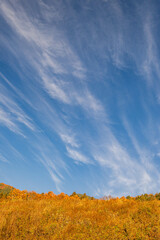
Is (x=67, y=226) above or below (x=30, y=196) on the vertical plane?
below

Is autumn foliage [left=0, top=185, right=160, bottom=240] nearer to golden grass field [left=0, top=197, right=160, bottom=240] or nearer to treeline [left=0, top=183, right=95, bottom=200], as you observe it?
golden grass field [left=0, top=197, right=160, bottom=240]

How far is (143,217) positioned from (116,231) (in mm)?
2485

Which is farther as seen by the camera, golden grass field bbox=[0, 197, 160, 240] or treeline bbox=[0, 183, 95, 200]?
treeline bbox=[0, 183, 95, 200]

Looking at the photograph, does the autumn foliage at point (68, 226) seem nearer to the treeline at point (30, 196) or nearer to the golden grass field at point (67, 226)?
the golden grass field at point (67, 226)

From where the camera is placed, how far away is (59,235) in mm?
5988

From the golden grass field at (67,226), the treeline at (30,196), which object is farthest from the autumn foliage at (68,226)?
the treeline at (30,196)

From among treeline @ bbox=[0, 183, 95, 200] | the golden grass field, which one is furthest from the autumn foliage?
treeline @ bbox=[0, 183, 95, 200]

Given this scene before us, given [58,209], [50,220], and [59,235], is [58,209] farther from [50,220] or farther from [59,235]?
[59,235]

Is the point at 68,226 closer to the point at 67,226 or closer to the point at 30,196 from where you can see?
the point at 67,226

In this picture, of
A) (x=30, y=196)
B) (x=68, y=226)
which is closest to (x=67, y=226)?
(x=68, y=226)

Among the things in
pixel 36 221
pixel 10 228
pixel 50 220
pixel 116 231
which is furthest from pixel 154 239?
pixel 10 228

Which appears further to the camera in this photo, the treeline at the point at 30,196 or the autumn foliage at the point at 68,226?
the treeline at the point at 30,196

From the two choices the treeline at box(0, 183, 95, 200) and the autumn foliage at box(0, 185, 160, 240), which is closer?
the autumn foliage at box(0, 185, 160, 240)

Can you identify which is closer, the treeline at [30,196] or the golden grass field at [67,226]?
the golden grass field at [67,226]
